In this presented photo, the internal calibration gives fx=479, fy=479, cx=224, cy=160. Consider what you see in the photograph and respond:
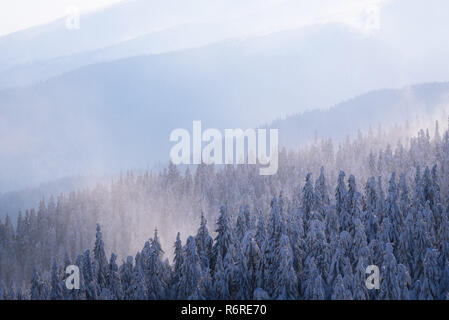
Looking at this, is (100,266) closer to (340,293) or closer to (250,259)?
(250,259)

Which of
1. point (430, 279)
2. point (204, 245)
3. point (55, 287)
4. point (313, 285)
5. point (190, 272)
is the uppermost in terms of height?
point (204, 245)

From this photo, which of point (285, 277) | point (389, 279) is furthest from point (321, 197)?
point (285, 277)

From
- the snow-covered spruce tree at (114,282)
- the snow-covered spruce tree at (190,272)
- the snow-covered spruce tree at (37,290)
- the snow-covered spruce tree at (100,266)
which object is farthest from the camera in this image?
the snow-covered spruce tree at (37,290)

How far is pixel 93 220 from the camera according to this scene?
14925 cm

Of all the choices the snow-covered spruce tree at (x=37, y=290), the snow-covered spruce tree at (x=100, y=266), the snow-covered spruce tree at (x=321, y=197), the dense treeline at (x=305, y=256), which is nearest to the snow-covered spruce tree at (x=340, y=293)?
the dense treeline at (x=305, y=256)

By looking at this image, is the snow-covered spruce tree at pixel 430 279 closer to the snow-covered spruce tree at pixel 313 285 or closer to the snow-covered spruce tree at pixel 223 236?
the snow-covered spruce tree at pixel 313 285

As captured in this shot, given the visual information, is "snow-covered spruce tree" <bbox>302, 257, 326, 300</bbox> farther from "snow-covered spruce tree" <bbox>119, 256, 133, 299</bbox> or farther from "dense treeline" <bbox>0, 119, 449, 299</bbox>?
"snow-covered spruce tree" <bbox>119, 256, 133, 299</bbox>

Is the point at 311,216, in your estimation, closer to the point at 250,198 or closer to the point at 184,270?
the point at 184,270

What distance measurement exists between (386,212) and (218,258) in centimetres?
1921

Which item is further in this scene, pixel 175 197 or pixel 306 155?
pixel 306 155

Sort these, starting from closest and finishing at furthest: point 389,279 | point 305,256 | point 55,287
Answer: point 389,279
point 305,256
point 55,287

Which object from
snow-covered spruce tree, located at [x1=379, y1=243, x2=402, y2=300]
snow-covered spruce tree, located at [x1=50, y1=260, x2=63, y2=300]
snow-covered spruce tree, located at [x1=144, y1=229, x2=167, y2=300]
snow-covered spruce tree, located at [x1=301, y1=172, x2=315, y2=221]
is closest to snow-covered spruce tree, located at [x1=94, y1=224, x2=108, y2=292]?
snow-covered spruce tree, located at [x1=50, y1=260, x2=63, y2=300]

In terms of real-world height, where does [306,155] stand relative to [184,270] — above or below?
above
